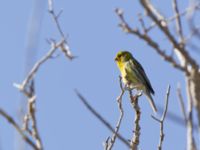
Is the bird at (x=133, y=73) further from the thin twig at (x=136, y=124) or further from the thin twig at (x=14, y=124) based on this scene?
the thin twig at (x=14, y=124)

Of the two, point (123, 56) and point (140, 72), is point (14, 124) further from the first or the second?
point (123, 56)

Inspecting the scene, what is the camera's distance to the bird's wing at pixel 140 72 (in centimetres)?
649

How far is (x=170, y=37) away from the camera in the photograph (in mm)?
1741

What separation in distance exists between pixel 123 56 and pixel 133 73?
68 centimetres

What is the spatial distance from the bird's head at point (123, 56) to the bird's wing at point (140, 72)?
0.47 feet

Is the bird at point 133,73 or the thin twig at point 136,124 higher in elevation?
the bird at point 133,73

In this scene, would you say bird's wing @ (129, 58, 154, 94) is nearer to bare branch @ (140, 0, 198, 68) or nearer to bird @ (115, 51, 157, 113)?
bird @ (115, 51, 157, 113)

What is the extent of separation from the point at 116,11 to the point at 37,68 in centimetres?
95

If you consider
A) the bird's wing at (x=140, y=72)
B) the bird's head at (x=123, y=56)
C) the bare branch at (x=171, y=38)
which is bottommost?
the bare branch at (x=171, y=38)

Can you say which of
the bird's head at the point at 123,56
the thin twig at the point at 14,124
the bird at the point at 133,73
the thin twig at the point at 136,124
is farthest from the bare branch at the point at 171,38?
the bird's head at the point at 123,56

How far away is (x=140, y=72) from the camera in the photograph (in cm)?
677

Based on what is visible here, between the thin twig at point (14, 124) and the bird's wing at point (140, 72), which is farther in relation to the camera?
the bird's wing at point (140, 72)

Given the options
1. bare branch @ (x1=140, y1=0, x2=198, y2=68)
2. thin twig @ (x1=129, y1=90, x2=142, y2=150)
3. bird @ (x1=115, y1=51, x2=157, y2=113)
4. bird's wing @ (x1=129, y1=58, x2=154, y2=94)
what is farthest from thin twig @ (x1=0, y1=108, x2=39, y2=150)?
bird's wing @ (x1=129, y1=58, x2=154, y2=94)

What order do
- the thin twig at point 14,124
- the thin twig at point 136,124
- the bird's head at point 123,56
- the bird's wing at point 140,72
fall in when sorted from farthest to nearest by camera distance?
1. the bird's head at point 123,56
2. the bird's wing at point 140,72
3. the thin twig at point 136,124
4. the thin twig at point 14,124
